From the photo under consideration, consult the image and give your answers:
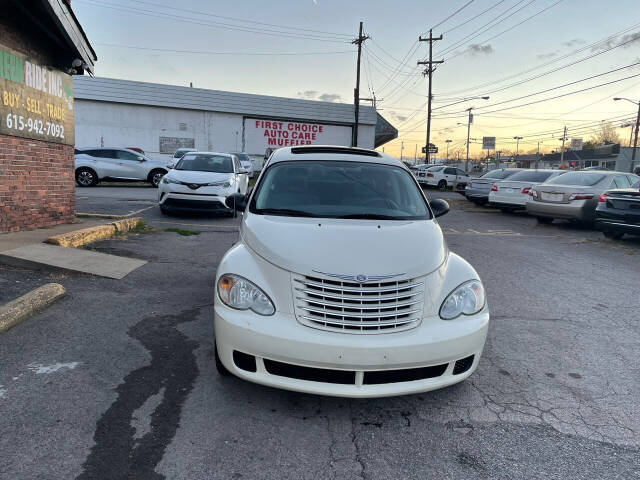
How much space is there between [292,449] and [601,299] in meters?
5.04

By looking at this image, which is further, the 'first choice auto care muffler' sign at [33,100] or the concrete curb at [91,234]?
the 'first choice auto care muffler' sign at [33,100]

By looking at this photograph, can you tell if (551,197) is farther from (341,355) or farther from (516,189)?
(341,355)

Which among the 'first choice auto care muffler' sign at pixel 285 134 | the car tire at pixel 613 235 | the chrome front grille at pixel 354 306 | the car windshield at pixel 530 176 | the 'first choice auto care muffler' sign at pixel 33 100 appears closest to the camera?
the chrome front grille at pixel 354 306

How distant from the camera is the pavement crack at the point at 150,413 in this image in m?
2.40

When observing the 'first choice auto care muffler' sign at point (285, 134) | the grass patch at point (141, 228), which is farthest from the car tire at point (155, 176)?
the 'first choice auto care muffler' sign at point (285, 134)

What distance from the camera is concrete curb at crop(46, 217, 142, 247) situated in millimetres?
6739

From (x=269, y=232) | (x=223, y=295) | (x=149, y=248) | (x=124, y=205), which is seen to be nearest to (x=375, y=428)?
(x=223, y=295)

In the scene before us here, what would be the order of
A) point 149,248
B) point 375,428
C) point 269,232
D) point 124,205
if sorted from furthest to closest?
point 124,205 < point 149,248 < point 269,232 < point 375,428

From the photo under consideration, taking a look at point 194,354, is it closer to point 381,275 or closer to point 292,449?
point 292,449

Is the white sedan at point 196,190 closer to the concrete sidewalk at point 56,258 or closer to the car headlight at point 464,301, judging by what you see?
the concrete sidewalk at point 56,258

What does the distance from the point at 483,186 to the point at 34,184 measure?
1503cm

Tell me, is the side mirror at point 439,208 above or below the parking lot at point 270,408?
above

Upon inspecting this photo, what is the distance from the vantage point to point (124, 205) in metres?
13.3

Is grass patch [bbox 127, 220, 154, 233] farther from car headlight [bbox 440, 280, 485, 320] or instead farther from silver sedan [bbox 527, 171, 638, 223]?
silver sedan [bbox 527, 171, 638, 223]
